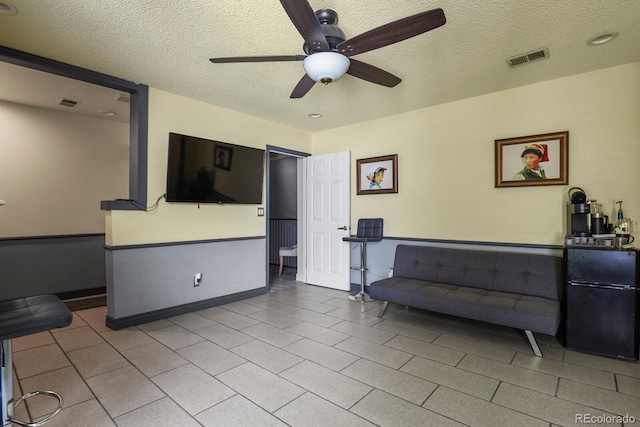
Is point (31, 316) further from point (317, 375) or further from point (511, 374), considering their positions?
point (511, 374)

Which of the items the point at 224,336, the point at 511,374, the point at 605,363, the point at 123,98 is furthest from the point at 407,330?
the point at 123,98

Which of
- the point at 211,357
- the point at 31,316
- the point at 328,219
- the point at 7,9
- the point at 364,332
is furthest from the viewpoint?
the point at 328,219

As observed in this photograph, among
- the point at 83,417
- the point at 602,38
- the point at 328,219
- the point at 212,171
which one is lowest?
the point at 83,417

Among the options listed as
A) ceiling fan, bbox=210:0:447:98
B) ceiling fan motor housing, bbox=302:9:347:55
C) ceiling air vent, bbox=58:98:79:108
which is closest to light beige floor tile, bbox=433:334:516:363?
ceiling fan, bbox=210:0:447:98

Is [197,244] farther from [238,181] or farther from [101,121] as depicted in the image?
[101,121]

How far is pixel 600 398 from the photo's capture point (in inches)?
79.8

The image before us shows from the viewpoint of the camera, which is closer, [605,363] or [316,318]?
Answer: [605,363]

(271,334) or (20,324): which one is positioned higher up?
(20,324)

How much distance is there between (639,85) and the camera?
2855 millimetres

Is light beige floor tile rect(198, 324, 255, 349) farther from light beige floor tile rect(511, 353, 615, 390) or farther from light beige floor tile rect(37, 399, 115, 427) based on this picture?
light beige floor tile rect(511, 353, 615, 390)

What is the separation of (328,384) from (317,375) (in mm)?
146

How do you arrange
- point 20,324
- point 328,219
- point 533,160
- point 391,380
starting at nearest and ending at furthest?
point 20,324
point 391,380
point 533,160
point 328,219

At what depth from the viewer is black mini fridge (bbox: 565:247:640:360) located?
2.56m

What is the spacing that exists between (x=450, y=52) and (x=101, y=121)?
489cm
